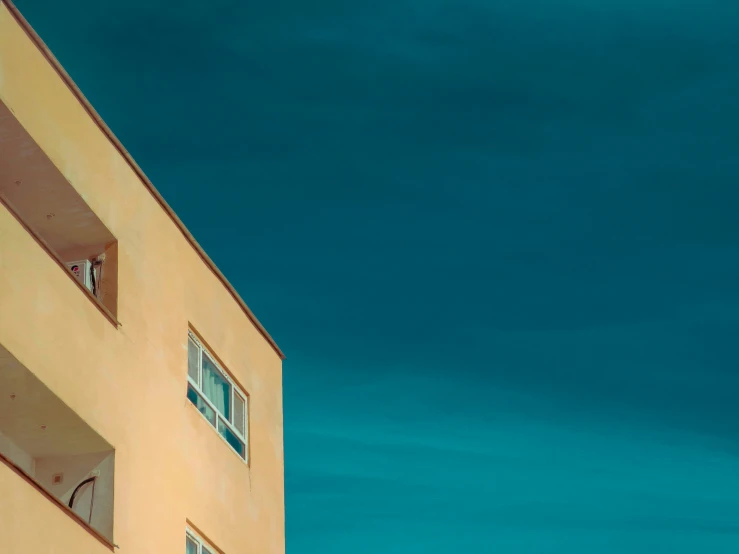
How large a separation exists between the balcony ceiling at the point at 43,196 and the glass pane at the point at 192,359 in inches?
127

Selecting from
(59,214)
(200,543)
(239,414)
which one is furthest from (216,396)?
(59,214)

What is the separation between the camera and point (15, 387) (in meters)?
17.7

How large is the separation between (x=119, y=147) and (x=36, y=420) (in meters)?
5.75

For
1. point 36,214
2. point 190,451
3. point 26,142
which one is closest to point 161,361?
point 190,451

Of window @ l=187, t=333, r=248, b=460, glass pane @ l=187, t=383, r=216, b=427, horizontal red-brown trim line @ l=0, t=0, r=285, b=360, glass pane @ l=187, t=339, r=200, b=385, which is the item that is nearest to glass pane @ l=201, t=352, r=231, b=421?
window @ l=187, t=333, r=248, b=460

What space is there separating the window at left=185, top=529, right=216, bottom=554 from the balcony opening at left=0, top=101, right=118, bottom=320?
443cm

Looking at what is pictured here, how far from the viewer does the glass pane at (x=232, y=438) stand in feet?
80.1

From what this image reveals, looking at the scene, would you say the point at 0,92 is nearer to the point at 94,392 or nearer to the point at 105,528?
the point at 94,392

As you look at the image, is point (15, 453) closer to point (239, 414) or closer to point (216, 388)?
point (216, 388)

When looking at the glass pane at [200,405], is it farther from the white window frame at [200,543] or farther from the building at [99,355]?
the white window frame at [200,543]

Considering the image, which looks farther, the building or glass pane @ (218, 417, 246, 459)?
glass pane @ (218, 417, 246, 459)

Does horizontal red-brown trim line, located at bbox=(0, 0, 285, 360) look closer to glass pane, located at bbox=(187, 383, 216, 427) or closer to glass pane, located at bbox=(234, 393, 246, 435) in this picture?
glass pane, located at bbox=(234, 393, 246, 435)

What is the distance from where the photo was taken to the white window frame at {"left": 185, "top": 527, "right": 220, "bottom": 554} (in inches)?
849

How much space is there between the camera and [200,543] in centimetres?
2192
